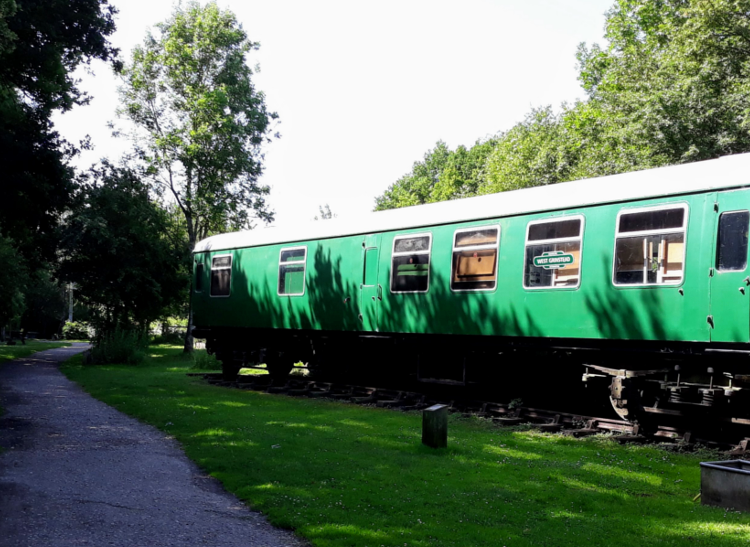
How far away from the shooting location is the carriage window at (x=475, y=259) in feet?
40.9

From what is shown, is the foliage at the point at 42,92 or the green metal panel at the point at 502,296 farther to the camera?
the foliage at the point at 42,92

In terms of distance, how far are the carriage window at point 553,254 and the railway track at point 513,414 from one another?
2.13m

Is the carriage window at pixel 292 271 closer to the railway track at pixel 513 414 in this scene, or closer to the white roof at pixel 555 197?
the white roof at pixel 555 197

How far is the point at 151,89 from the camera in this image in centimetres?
3866

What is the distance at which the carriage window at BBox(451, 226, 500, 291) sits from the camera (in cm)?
1246

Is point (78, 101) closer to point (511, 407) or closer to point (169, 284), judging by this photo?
point (169, 284)

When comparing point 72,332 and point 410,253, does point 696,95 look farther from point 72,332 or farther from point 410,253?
point 72,332

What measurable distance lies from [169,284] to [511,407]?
21.2 metres

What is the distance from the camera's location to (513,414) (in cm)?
1251

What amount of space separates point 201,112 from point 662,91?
21909mm

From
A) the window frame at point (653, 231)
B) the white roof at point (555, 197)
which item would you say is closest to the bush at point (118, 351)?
the white roof at point (555, 197)

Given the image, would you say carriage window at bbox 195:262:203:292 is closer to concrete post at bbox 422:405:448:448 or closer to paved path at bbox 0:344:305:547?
paved path at bbox 0:344:305:547

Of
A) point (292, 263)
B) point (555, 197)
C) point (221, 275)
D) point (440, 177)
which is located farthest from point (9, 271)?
point (440, 177)

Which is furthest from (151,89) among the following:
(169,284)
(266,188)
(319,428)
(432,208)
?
(319,428)
